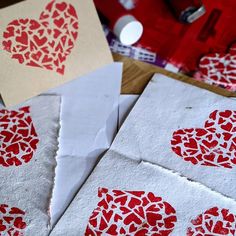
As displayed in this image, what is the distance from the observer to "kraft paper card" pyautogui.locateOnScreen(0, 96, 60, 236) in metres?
0.67

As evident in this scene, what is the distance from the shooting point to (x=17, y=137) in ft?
2.51

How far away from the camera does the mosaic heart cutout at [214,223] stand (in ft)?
2.14

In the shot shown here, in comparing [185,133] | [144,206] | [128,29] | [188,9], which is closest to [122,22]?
[128,29]

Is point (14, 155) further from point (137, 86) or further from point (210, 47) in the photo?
point (210, 47)

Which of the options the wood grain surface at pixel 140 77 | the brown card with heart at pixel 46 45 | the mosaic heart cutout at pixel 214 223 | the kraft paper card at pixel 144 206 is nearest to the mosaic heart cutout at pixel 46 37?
the brown card with heart at pixel 46 45

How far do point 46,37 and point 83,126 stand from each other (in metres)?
0.18

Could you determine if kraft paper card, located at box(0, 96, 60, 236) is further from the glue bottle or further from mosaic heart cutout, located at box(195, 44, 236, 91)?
mosaic heart cutout, located at box(195, 44, 236, 91)

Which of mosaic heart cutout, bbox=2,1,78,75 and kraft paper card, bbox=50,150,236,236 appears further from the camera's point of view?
mosaic heart cutout, bbox=2,1,78,75

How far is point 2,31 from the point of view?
0.77 meters

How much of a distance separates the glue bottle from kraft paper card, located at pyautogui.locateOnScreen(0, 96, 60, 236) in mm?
175

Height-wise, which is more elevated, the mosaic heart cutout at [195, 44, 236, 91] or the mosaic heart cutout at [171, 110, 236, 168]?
the mosaic heart cutout at [195, 44, 236, 91]

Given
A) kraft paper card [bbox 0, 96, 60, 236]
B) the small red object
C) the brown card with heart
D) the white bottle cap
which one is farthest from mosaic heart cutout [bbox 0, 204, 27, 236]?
the small red object

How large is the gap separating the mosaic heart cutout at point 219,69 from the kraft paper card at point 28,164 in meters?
0.28

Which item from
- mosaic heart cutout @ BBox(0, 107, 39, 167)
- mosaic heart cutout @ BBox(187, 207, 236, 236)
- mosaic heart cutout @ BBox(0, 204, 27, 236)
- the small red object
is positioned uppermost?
the small red object
